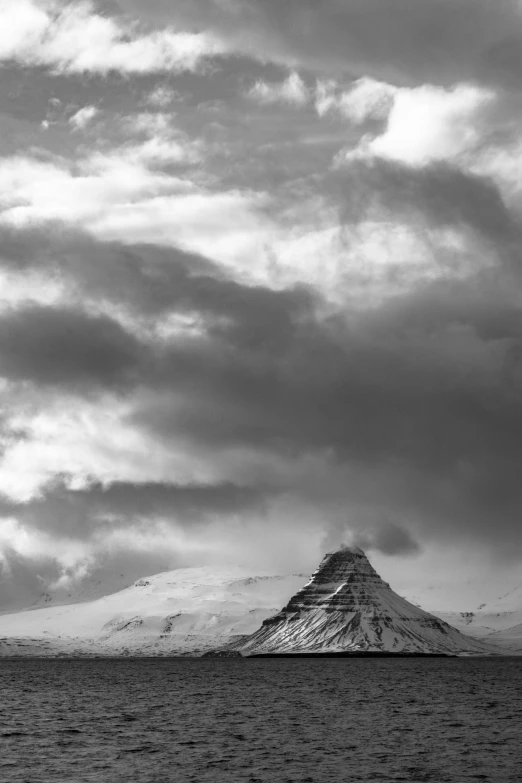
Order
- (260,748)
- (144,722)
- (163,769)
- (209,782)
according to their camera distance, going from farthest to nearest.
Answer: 1. (144,722)
2. (260,748)
3. (163,769)
4. (209,782)

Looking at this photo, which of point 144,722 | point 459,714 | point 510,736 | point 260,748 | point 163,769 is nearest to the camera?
point 163,769

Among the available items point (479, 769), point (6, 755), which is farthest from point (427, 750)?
point (6, 755)

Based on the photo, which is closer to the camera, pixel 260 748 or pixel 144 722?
pixel 260 748

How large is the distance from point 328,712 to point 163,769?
267ft

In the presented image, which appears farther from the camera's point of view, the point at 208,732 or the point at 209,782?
the point at 208,732

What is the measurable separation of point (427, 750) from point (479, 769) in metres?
15.9

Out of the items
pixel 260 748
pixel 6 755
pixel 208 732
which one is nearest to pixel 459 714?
pixel 208 732

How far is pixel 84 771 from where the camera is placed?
4407 inches

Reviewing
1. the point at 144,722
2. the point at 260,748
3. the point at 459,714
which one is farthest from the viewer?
the point at 459,714

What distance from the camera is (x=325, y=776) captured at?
364ft

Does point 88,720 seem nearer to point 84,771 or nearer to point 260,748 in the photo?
point 260,748

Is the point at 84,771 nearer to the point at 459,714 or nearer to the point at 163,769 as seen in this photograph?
the point at 163,769

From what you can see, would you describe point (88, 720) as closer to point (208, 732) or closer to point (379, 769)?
point (208, 732)

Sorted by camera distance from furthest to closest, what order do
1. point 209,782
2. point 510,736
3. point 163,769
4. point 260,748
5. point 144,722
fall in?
point 144,722 < point 510,736 < point 260,748 < point 163,769 < point 209,782
